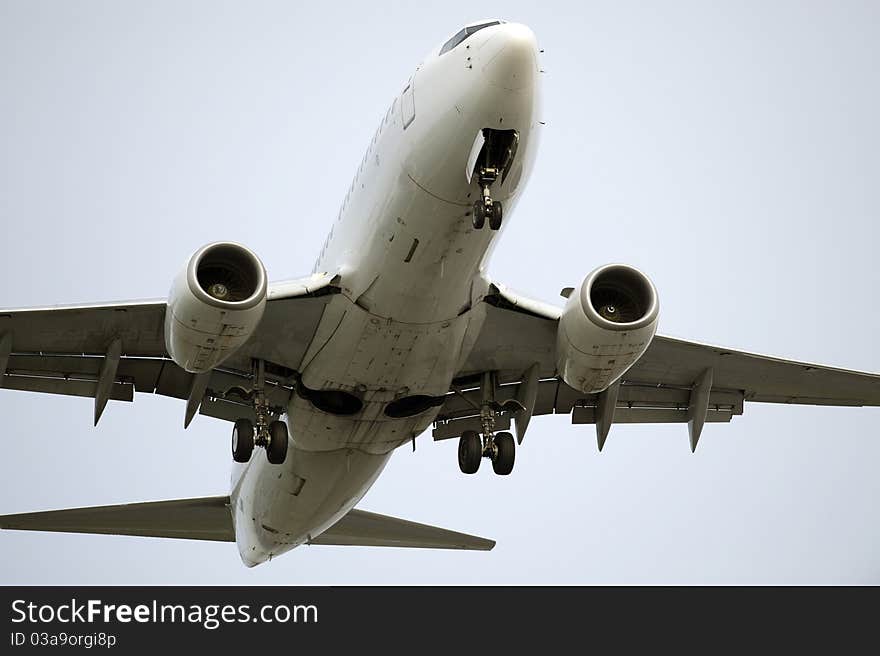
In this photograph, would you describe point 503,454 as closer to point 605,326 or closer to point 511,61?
point 605,326

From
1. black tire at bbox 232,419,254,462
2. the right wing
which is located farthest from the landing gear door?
black tire at bbox 232,419,254,462

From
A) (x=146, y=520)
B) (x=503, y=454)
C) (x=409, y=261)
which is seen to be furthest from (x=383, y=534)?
(x=409, y=261)

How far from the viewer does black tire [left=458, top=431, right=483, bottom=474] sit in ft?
61.4

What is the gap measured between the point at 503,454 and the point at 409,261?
455 cm

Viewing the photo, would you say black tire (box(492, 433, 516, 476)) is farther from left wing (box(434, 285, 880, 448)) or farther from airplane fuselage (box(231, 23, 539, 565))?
airplane fuselage (box(231, 23, 539, 565))

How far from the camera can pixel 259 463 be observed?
2072cm

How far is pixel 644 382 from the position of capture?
2086 cm

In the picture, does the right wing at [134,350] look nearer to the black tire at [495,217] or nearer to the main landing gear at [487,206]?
the main landing gear at [487,206]

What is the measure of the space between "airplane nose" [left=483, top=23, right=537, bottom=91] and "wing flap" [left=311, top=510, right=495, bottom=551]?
39.2 feet

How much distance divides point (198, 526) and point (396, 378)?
852cm

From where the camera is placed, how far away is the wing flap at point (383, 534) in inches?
938

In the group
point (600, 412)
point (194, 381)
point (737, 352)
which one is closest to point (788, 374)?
point (737, 352)
